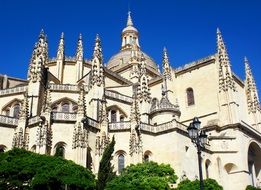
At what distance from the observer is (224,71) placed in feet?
137

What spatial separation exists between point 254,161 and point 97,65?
2033 centimetres

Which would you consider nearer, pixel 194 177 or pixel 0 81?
pixel 194 177

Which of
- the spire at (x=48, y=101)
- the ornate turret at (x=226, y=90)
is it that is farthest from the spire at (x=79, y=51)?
the ornate turret at (x=226, y=90)

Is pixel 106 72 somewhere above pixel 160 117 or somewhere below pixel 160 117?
above

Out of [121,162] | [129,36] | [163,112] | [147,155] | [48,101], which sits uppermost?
[129,36]

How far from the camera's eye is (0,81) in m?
42.2

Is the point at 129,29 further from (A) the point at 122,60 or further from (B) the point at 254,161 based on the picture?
(B) the point at 254,161

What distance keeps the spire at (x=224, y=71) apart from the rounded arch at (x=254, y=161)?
20.4 feet

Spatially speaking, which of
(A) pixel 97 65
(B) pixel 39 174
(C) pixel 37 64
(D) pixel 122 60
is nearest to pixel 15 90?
(C) pixel 37 64

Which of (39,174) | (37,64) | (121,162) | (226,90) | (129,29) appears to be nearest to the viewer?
(39,174)

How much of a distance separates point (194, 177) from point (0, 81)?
73.6ft

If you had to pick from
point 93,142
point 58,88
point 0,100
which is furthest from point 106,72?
point 93,142

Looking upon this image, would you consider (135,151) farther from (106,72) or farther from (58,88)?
(106,72)

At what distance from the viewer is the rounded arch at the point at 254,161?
136ft
